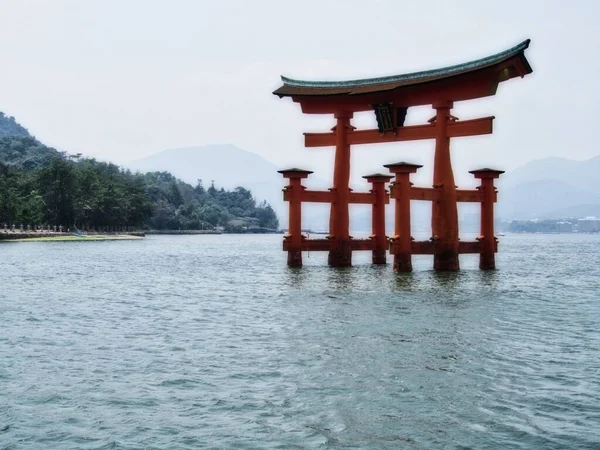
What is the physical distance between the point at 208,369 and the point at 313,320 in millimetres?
5378

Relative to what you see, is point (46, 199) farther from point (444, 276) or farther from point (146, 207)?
point (444, 276)

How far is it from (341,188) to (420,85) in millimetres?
5932

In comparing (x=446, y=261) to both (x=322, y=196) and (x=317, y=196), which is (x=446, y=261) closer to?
(x=322, y=196)

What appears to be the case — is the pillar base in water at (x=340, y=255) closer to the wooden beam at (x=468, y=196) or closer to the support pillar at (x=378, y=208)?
the support pillar at (x=378, y=208)

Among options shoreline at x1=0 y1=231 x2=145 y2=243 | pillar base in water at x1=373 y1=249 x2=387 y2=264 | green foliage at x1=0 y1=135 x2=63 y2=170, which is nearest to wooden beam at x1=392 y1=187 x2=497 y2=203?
pillar base in water at x1=373 y1=249 x2=387 y2=264

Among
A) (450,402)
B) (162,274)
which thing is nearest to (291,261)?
(162,274)

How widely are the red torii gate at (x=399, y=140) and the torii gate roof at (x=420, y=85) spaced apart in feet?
0.13

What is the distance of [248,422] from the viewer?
808 centimetres

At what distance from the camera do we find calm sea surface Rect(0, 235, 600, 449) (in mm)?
7754

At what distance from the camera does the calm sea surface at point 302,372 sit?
7.75 meters

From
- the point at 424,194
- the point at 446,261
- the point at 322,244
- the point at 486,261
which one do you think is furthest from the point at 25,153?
the point at 424,194

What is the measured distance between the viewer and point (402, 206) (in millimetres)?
26688

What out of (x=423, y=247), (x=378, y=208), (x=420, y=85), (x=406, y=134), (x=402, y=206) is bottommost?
(x=423, y=247)

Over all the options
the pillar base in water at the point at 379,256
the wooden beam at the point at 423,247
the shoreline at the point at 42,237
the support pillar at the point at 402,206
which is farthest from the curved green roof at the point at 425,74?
the shoreline at the point at 42,237
